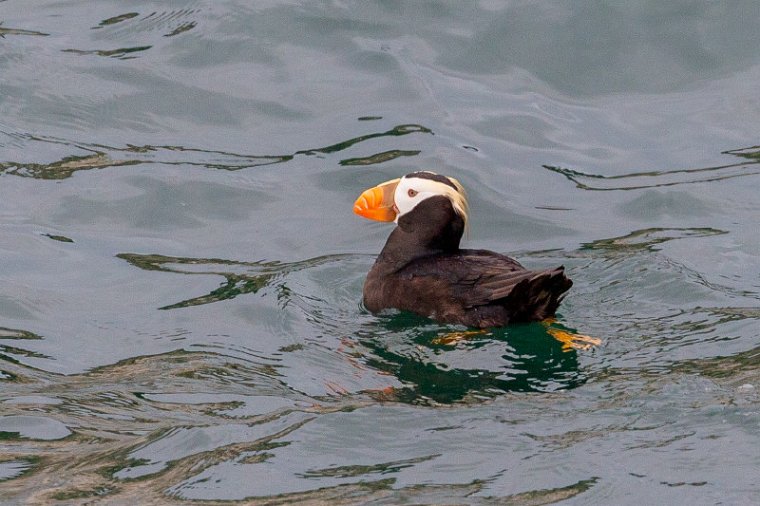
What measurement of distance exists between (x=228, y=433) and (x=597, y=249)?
3.20m

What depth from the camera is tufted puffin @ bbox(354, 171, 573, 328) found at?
6047 mm

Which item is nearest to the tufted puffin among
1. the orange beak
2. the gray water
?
the orange beak

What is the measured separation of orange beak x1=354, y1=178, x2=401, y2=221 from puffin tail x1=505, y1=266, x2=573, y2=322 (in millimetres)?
1070

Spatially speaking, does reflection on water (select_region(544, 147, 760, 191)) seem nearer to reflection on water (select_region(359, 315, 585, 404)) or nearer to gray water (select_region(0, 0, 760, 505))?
gray water (select_region(0, 0, 760, 505))

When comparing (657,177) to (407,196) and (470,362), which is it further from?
(470,362)

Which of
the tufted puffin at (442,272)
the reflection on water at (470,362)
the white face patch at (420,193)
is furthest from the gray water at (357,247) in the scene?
the white face patch at (420,193)

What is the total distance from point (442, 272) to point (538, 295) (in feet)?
1.98

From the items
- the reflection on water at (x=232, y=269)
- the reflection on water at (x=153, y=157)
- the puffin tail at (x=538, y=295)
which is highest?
the reflection on water at (x=153, y=157)

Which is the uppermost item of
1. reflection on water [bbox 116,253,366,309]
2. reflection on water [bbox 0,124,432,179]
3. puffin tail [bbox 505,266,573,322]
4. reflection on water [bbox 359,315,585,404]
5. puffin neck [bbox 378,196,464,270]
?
reflection on water [bbox 0,124,432,179]

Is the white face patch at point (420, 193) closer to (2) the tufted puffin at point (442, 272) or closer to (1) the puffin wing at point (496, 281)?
(2) the tufted puffin at point (442, 272)

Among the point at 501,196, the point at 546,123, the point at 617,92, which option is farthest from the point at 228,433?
the point at 617,92

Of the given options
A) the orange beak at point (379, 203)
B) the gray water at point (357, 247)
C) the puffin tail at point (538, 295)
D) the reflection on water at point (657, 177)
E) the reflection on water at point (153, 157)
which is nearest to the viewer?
the gray water at point (357, 247)

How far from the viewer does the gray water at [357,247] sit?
471 centimetres

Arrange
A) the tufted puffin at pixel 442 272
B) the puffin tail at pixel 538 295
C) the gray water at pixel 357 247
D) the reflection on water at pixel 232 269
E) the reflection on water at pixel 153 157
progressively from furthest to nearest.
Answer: the reflection on water at pixel 153 157 → the reflection on water at pixel 232 269 → the tufted puffin at pixel 442 272 → the puffin tail at pixel 538 295 → the gray water at pixel 357 247
